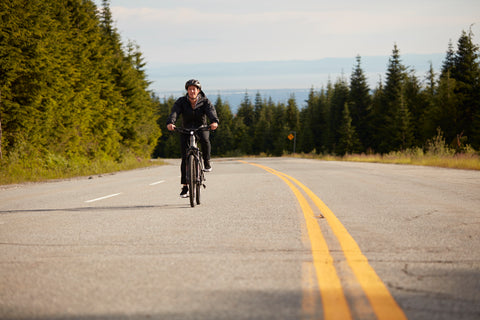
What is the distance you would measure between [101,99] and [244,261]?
29060 millimetres

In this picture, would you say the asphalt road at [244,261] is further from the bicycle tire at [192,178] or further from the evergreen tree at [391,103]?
the evergreen tree at [391,103]

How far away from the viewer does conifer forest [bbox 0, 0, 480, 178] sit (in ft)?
Result: 61.3

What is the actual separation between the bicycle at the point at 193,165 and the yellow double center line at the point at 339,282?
2900mm

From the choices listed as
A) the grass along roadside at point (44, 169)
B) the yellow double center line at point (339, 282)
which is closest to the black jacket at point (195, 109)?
the yellow double center line at point (339, 282)

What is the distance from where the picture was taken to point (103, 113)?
3114 centimetres

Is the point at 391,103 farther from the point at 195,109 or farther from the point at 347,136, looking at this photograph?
the point at 195,109

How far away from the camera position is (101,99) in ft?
101

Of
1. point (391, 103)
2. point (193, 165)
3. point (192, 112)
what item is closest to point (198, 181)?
point (193, 165)

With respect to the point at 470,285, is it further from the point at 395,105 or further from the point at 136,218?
the point at 395,105

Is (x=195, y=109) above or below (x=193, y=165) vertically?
above

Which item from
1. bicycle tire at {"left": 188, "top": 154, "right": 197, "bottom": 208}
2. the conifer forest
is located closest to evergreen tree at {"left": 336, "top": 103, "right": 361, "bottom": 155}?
the conifer forest

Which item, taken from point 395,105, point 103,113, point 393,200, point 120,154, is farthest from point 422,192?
point 395,105

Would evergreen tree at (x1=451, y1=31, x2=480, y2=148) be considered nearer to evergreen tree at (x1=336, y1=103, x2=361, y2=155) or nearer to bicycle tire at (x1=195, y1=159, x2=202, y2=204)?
evergreen tree at (x1=336, y1=103, x2=361, y2=155)

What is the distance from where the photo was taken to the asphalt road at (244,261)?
2.98 metres
